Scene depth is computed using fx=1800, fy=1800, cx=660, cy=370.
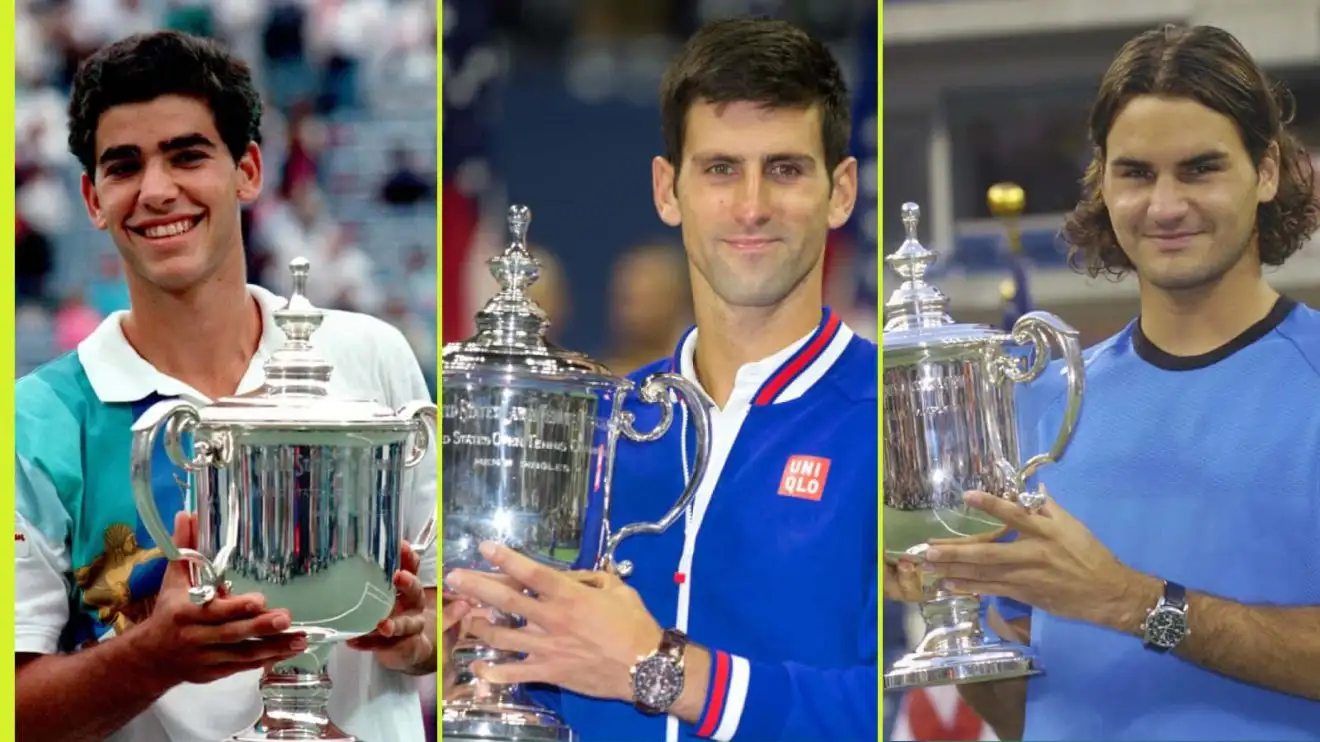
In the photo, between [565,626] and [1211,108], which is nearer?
[565,626]

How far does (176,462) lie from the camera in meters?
2.33

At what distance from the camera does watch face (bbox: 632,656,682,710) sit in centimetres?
253

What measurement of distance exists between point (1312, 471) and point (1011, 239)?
0.56 metres

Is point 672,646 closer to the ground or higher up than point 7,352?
closer to the ground

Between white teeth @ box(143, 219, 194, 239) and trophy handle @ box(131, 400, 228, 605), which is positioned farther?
white teeth @ box(143, 219, 194, 239)

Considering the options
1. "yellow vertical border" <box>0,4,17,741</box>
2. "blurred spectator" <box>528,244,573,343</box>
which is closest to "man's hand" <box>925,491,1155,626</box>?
"blurred spectator" <box>528,244,573,343</box>

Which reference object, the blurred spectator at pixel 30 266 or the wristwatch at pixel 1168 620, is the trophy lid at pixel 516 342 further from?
the wristwatch at pixel 1168 620

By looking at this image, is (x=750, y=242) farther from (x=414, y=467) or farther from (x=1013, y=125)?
(x=414, y=467)

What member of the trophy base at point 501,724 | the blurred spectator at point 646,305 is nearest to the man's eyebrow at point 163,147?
the blurred spectator at point 646,305

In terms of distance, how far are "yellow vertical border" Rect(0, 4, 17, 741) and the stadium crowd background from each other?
51.0 inches

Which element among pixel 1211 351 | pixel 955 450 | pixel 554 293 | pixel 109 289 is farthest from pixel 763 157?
pixel 109 289

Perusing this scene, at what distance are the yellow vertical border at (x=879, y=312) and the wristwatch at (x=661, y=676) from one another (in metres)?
0.30

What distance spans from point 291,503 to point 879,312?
907 mm

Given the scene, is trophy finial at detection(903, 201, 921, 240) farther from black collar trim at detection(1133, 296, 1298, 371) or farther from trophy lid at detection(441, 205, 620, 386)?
trophy lid at detection(441, 205, 620, 386)
